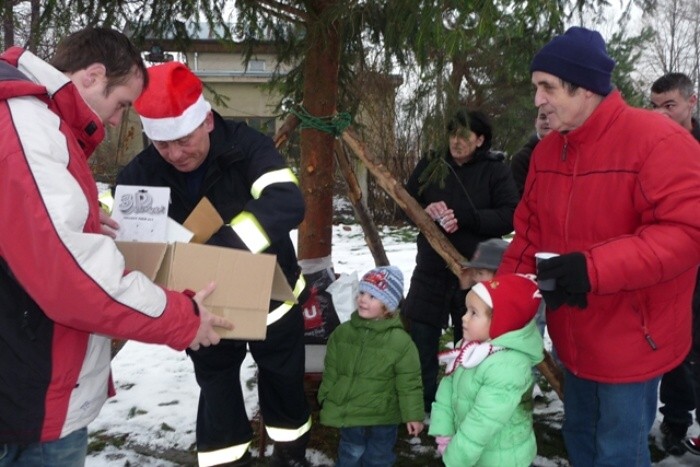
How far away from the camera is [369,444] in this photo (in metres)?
3.23

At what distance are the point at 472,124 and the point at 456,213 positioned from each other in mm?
525

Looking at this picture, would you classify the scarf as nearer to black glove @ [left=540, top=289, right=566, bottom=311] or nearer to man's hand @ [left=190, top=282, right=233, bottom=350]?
black glove @ [left=540, top=289, right=566, bottom=311]

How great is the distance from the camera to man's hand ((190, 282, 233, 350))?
2045mm

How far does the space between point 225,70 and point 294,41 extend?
20.6 meters

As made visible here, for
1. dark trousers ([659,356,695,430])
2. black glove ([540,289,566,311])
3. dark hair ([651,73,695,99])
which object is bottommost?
dark trousers ([659,356,695,430])

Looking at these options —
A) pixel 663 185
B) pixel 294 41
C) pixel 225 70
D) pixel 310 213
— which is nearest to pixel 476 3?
pixel 663 185

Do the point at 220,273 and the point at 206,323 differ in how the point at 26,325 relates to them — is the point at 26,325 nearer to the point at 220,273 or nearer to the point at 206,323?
the point at 206,323

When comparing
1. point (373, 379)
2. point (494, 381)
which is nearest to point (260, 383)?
point (373, 379)

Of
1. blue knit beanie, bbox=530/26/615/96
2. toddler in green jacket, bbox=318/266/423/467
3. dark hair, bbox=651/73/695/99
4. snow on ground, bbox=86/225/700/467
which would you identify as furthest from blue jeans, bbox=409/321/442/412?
blue knit beanie, bbox=530/26/615/96

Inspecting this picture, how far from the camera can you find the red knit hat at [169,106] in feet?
8.44

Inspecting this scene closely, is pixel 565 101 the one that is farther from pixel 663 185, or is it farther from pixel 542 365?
pixel 542 365

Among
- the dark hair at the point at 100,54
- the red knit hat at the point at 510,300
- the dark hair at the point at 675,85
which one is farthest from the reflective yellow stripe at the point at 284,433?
the dark hair at the point at 675,85

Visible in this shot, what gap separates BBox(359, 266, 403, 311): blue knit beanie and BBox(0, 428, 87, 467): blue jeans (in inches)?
61.6

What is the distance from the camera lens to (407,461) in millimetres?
3527
